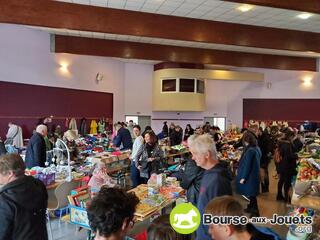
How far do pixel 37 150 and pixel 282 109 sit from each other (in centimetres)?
1253

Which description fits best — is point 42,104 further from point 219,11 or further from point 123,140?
point 219,11

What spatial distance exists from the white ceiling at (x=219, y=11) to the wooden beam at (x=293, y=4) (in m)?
1.13

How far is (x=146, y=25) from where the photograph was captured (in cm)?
646

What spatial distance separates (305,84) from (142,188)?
12.5m

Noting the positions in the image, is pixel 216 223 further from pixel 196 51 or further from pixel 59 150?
pixel 196 51

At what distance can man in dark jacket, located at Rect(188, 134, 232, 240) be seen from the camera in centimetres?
221

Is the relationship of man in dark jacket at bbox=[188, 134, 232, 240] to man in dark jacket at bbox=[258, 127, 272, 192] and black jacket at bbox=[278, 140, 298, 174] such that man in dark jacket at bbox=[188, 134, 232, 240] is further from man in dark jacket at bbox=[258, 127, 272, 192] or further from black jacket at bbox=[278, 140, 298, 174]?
man in dark jacket at bbox=[258, 127, 272, 192]

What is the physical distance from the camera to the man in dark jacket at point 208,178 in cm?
221

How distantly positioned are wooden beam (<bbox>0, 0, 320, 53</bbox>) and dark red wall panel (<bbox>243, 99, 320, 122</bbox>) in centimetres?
697

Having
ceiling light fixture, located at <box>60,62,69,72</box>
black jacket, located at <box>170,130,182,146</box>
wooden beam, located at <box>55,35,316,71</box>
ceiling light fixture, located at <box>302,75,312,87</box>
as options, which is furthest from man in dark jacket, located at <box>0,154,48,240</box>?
ceiling light fixture, located at <box>302,75,312,87</box>

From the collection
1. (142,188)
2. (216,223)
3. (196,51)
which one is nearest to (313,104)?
(196,51)

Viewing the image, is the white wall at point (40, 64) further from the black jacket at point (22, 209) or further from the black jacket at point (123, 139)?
the black jacket at point (22, 209)

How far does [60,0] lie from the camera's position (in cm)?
574

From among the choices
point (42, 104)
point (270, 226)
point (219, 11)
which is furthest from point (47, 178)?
point (42, 104)
